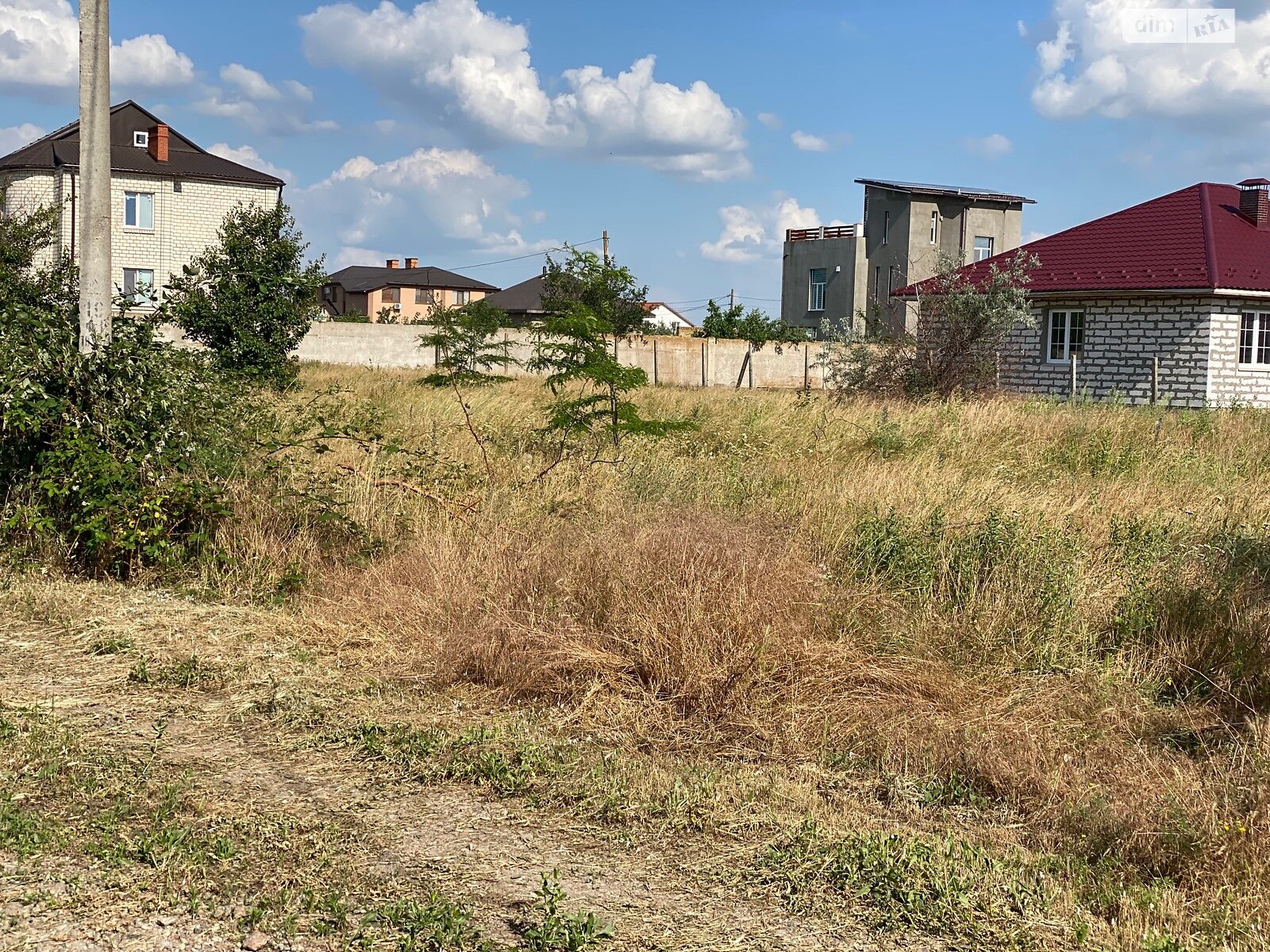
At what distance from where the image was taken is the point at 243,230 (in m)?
22.1

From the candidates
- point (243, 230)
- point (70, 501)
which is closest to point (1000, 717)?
point (70, 501)

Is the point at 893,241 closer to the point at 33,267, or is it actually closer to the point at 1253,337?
the point at 1253,337

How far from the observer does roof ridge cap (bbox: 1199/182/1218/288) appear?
912 inches

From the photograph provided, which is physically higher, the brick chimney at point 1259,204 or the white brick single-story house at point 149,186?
the white brick single-story house at point 149,186

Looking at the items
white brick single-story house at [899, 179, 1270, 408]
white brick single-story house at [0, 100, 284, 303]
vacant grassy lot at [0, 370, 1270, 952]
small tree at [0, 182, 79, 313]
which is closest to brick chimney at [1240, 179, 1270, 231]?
white brick single-story house at [899, 179, 1270, 408]

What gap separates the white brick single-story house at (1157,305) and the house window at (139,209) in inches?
1272

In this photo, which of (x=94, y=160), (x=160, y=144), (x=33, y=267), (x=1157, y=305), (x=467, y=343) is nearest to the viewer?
(x=94, y=160)

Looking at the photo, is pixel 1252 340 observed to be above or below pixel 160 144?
below

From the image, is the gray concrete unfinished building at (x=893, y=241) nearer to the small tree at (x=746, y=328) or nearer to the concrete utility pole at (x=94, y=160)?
the small tree at (x=746, y=328)

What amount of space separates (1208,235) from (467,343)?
15.9m

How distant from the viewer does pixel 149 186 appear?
152 feet

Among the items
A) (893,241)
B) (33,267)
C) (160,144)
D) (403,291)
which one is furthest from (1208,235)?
(403,291)

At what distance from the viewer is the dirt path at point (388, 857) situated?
3.43 metres

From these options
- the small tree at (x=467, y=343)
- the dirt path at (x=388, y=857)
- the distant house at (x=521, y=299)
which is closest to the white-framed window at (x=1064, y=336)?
the small tree at (x=467, y=343)
